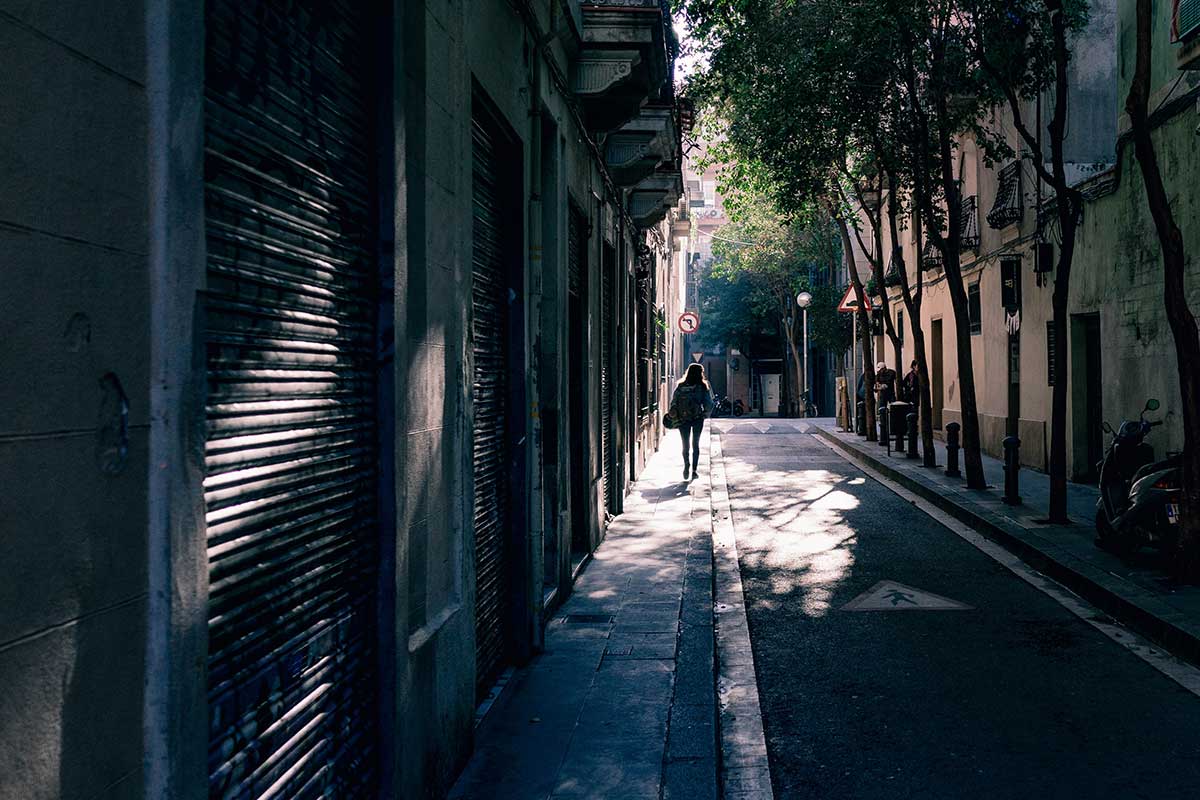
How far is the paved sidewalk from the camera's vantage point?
16.5ft

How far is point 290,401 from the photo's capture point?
10.9 feet

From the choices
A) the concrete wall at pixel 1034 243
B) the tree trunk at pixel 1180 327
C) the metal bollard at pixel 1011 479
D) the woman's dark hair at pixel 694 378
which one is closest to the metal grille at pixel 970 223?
the concrete wall at pixel 1034 243

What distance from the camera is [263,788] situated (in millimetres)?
3066

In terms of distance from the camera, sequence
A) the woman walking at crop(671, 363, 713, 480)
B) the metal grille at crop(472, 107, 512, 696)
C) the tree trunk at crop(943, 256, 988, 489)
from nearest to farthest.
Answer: the metal grille at crop(472, 107, 512, 696) < the tree trunk at crop(943, 256, 988, 489) < the woman walking at crop(671, 363, 713, 480)

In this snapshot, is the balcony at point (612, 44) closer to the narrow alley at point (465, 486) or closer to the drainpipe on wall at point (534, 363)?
the narrow alley at point (465, 486)

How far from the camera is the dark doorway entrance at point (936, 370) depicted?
29.3 meters

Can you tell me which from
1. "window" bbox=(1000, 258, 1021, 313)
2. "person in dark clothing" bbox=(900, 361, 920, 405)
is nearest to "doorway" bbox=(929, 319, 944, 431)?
"person in dark clothing" bbox=(900, 361, 920, 405)

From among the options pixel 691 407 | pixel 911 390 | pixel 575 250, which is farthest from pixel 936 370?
pixel 575 250

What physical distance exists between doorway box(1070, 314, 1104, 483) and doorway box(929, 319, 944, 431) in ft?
37.9

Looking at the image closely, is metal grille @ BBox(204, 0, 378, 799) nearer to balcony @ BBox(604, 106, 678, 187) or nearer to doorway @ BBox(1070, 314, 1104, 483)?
balcony @ BBox(604, 106, 678, 187)

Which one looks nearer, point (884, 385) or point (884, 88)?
point (884, 88)

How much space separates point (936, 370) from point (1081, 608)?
21445mm

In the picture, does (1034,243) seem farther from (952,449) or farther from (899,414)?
(899,414)

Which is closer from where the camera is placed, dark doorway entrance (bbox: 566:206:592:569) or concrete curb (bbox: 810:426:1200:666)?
concrete curb (bbox: 810:426:1200:666)
